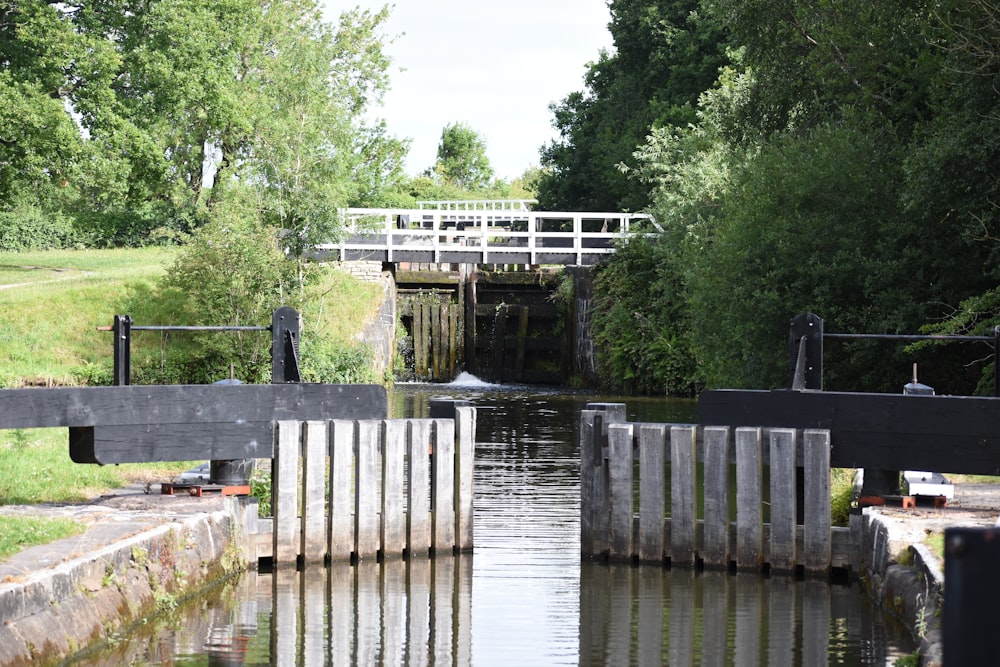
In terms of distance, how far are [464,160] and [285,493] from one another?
65.8 meters

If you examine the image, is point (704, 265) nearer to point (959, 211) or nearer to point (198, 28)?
point (959, 211)

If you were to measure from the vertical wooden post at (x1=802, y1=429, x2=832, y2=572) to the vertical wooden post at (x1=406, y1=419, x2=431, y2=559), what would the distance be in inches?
121

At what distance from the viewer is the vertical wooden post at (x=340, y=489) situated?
11008mm

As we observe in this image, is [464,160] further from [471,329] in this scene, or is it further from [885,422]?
[885,422]

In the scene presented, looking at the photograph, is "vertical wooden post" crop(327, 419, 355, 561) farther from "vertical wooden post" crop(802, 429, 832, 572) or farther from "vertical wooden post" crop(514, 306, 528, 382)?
"vertical wooden post" crop(514, 306, 528, 382)

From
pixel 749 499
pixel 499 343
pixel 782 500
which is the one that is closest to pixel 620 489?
pixel 749 499

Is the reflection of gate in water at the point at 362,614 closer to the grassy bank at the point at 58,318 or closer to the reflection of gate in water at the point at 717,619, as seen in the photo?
the reflection of gate in water at the point at 717,619

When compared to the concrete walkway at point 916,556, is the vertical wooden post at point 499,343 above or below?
above

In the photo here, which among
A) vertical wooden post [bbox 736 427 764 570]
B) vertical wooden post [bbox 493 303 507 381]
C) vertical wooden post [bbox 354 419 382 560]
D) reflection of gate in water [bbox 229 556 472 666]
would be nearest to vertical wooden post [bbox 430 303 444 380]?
vertical wooden post [bbox 493 303 507 381]

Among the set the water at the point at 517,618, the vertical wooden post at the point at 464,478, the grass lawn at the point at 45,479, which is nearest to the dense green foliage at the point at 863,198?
the vertical wooden post at the point at 464,478

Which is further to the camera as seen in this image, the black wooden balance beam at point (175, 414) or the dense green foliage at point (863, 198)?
the dense green foliage at point (863, 198)

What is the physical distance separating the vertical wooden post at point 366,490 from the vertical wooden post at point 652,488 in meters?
2.16

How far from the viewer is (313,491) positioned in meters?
11.0

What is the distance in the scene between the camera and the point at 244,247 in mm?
28094
